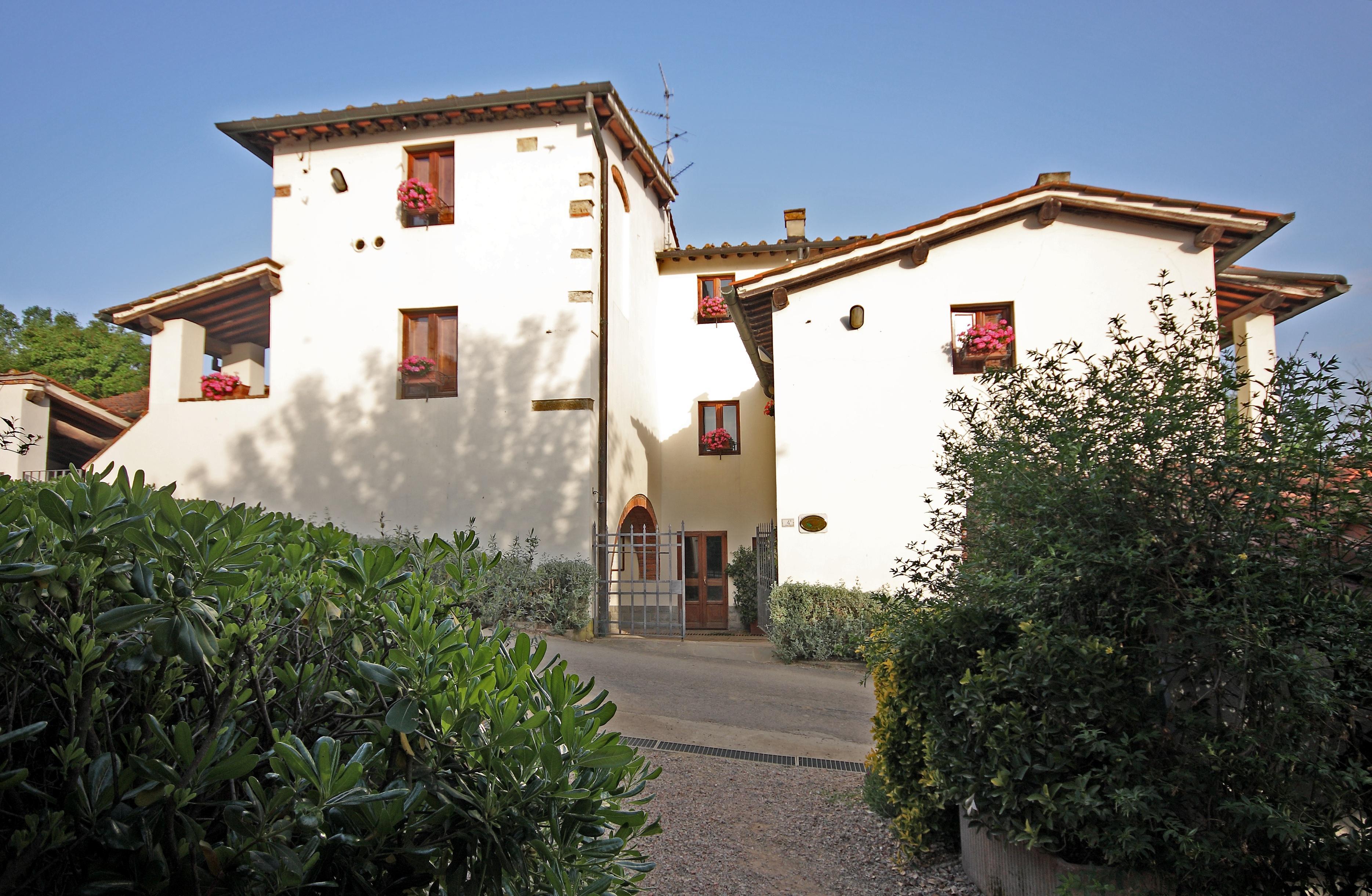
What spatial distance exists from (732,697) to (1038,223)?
8130 mm

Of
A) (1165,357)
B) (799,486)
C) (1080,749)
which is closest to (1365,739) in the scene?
(1080,749)

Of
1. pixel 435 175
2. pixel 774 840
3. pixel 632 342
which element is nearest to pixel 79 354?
pixel 435 175

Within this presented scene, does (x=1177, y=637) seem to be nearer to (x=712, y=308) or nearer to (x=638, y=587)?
(x=638, y=587)

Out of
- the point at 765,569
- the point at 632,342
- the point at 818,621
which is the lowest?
the point at 818,621

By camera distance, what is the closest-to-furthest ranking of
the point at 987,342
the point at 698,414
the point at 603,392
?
the point at 987,342, the point at 603,392, the point at 698,414

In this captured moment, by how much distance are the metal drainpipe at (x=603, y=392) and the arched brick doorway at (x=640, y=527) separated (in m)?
0.72

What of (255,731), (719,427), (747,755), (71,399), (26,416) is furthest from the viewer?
(719,427)

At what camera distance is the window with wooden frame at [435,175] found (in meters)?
14.0

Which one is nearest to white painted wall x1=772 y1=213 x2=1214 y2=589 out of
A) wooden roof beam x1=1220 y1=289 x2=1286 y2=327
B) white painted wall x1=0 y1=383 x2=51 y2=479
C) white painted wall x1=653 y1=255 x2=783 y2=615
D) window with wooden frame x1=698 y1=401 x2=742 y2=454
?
wooden roof beam x1=1220 y1=289 x2=1286 y2=327

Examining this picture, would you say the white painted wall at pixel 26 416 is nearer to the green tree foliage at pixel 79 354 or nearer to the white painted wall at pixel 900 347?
the white painted wall at pixel 900 347

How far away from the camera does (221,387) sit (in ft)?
46.6

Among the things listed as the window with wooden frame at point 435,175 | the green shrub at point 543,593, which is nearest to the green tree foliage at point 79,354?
the window with wooden frame at point 435,175

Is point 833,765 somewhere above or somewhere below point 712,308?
below

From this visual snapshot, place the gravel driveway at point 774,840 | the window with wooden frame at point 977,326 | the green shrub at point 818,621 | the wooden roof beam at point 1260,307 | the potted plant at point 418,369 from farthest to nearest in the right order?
1. the potted plant at point 418,369
2. the wooden roof beam at point 1260,307
3. the window with wooden frame at point 977,326
4. the green shrub at point 818,621
5. the gravel driveway at point 774,840
